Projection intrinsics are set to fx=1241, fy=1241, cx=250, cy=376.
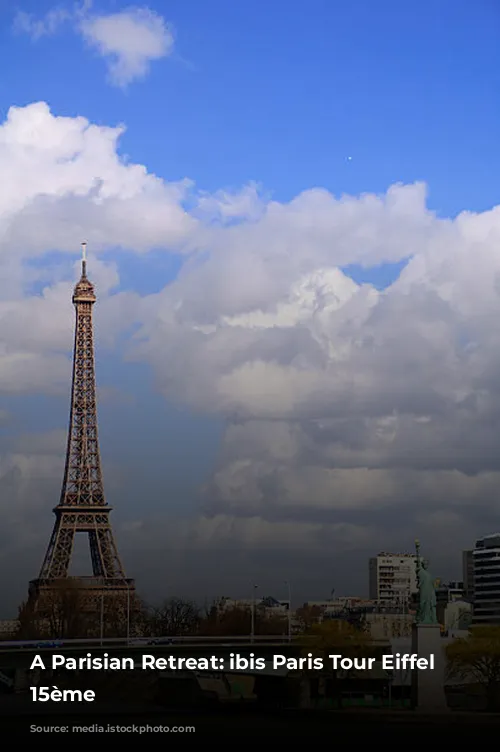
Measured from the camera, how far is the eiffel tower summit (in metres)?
124

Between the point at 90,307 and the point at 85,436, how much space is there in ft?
48.3

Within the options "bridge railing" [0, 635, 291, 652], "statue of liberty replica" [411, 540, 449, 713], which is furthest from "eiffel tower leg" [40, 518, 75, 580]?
"statue of liberty replica" [411, 540, 449, 713]

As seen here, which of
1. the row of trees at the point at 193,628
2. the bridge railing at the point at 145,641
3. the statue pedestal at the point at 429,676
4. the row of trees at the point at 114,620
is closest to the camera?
the statue pedestal at the point at 429,676

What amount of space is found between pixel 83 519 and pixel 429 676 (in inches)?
2572

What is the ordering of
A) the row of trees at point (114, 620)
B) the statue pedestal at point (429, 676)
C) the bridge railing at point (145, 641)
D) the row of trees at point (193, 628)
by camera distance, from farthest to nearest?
the row of trees at point (114, 620)
the bridge railing at point (145, 641)
the row of trees at point (193, 628)
the statue pedestal at point (429, 676)

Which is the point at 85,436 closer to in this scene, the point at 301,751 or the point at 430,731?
the point at 430,731

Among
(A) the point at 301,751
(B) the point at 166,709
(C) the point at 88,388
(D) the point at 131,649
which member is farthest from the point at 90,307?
(A) the point at 301,751

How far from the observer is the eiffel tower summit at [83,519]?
4889 inches

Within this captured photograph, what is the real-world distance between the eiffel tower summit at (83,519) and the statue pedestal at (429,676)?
5794 cm

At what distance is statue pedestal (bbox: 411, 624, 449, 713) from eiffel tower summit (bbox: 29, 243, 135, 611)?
57.9m

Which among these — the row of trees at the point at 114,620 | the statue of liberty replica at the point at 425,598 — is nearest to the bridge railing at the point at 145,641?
the row of trees at the point at 114,620

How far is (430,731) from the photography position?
5775cm

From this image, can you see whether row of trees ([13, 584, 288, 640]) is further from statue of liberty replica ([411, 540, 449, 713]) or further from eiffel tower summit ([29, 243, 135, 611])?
statue of liberty replica ([411, 540, 449, 713])

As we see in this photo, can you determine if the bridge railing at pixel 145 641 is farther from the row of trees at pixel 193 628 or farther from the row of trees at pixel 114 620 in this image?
the row of trees at pixel 114 620
